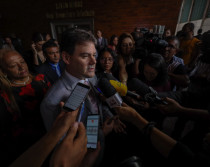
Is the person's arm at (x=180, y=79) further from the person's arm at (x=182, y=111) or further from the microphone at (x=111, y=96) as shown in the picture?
the microphone at (x=111, y=96)

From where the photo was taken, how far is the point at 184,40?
10.5 feet

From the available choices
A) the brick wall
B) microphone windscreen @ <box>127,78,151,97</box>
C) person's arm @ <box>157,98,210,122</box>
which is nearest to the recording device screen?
microphone windscreen @ <box>127,78,151,97</box>

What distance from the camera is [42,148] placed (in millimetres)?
531

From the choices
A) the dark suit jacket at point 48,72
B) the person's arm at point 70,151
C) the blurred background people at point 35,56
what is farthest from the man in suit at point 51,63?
the person's arm at point 70,151

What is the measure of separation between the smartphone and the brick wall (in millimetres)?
5992

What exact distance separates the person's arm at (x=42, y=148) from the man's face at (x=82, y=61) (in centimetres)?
53

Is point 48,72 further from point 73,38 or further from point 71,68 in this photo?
point 73,38

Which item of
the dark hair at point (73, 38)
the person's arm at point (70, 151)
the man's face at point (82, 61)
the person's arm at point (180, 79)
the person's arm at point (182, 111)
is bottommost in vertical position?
the person's arm at point (182, 111)

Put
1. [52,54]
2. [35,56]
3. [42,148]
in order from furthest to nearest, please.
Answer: [35,56] < [52,54] < [42,148]

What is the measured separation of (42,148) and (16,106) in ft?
2.79

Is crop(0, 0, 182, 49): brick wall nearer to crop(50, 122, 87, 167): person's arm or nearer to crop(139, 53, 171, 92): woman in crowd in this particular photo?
crop(139, 53, 171, 92): woman in crowd

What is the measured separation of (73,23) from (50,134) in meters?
7.22

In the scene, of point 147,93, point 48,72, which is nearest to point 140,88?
point 147,93

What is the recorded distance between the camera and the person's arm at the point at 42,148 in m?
0.49
